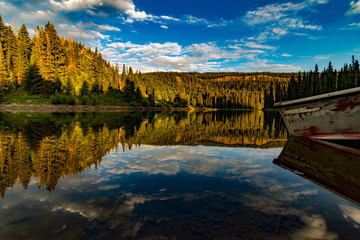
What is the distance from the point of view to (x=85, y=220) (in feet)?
10.1

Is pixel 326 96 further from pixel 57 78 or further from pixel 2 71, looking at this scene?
pixel 2 71

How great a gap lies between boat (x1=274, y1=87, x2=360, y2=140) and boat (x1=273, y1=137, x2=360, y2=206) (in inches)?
19.9

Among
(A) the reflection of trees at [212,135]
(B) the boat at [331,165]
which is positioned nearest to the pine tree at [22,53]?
(A) the reflection of trees at [212,135]

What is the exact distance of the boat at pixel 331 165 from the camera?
414 cm

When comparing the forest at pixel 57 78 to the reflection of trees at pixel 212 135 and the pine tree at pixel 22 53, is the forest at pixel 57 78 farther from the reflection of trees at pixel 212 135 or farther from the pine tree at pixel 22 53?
the reflection of trees at pixel 212 135

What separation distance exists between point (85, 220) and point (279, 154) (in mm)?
7583

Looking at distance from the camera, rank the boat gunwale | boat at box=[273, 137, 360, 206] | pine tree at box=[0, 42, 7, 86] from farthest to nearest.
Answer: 1. pine tree at box=[0, 42, 7, 86]
2. the boat gunwale
3. boat at box=[273, 137, 360, 206]

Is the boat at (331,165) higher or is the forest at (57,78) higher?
the forest at (57,78)

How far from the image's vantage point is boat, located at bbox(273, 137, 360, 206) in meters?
4.14

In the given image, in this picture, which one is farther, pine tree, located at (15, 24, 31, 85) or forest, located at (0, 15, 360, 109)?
pine tree, located at (15, 24, 31, 85)

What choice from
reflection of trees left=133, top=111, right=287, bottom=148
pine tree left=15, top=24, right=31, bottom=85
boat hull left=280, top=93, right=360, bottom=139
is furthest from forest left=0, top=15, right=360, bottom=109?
boat hull left=280, top=93, right=360, bottom=139

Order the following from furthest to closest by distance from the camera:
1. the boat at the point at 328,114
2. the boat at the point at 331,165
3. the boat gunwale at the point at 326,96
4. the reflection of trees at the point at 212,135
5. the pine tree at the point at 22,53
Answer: the pine tree at the point at 22,53 < the reflection of trees at the point at 212,135 < the boat at the point at 328,114 < the boat gunwale at the point at 326,96 < the boat at the point at 331,165

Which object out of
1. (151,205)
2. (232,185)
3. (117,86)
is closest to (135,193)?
(151,205)

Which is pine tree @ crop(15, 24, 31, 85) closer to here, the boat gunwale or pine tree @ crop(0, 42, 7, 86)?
pine tree @ crop(0, 42, 7, 86)
